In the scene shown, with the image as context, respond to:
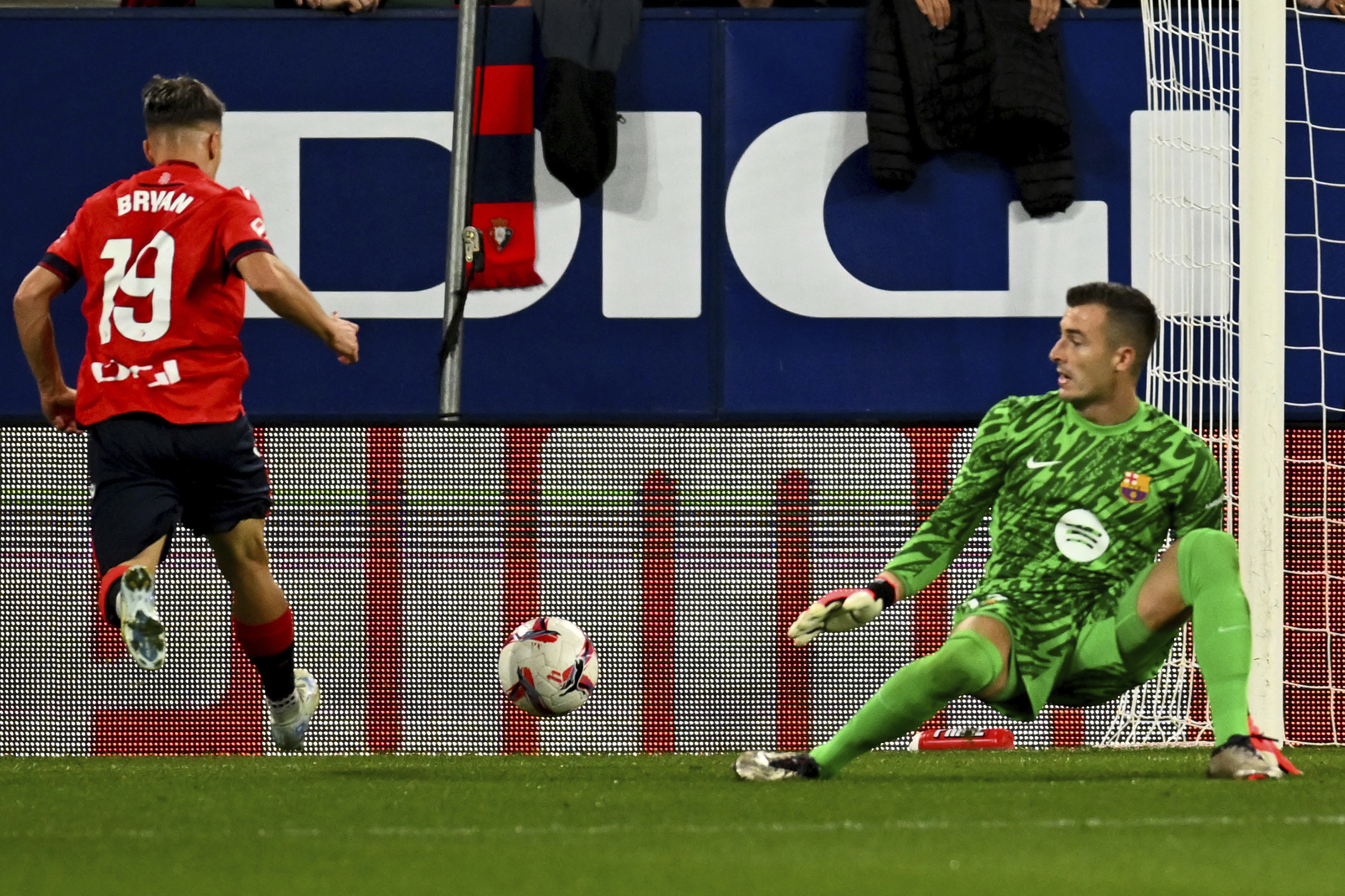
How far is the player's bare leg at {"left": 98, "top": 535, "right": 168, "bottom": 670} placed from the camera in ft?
13.9

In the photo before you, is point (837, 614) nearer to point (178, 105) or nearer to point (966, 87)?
point (178, 105)

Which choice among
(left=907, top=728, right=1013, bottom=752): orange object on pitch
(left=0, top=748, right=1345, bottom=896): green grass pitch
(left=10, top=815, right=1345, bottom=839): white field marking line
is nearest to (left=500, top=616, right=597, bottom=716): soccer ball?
(left=0, top=748, right=1345, bottom=896): green grass pitch

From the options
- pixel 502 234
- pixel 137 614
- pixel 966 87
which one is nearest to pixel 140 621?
pixel 137 614

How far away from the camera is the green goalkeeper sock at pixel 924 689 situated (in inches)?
162

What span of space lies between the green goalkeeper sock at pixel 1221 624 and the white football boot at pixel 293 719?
7.30ft

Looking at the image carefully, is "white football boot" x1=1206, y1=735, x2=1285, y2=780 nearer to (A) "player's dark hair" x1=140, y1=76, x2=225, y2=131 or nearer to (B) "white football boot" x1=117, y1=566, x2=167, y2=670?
(B) "white football boot" x1=117, y1=566, x2=167, y2=670

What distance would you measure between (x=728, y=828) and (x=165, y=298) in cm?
202

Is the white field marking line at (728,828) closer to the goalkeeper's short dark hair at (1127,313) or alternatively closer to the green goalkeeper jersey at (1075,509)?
the green goalkeeper jersey at (1075,509)

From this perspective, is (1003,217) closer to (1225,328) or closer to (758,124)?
(758,124)

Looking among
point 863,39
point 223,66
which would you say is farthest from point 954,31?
point 223,66

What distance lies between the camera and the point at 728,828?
328 cm

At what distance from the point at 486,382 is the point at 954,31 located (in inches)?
86.5

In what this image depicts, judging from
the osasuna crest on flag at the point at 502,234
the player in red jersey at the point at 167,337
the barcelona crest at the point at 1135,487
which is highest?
the osasuna crest on flag at the point at 502,234

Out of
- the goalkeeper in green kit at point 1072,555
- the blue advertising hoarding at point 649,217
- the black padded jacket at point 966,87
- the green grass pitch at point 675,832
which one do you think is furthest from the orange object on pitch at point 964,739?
the black padded jacket at point 966,87
